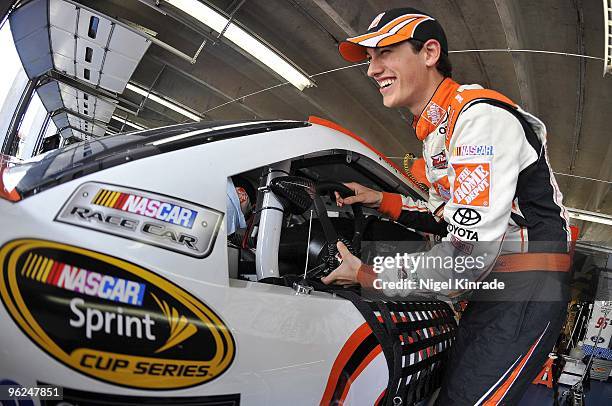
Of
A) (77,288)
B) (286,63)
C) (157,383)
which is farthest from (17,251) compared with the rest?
(286,63)

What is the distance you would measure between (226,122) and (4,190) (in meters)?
0.72

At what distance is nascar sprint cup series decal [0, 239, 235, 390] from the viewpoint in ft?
2.72

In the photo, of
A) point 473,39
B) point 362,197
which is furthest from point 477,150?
point 473,39

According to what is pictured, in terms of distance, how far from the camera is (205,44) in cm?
770

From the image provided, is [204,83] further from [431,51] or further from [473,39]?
[431,51]

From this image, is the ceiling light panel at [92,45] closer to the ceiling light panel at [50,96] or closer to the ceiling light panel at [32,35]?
the ceiling light panel at [32,35]

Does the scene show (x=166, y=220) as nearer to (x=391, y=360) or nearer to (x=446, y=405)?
(x=391, y=360)

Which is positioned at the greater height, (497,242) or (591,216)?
(591,216)

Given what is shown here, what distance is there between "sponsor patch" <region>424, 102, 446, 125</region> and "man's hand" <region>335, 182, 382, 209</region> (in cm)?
48

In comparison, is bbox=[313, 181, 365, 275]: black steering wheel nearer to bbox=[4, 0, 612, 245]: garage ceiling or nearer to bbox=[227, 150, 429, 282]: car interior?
bbox=[227, 150, 429, 282]: car interior

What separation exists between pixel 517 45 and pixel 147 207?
646 cm

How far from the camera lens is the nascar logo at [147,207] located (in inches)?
39.8

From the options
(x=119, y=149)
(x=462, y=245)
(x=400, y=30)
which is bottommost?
(x=119, y=149)

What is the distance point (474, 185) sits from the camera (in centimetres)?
127
